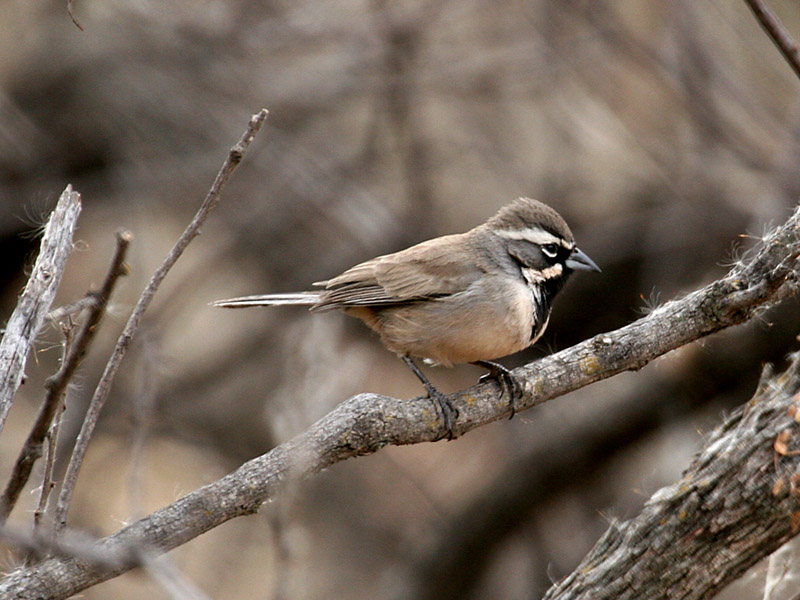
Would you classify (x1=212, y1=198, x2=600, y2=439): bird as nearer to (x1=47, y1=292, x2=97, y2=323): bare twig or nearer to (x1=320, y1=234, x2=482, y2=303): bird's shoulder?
(x1=320, y1=234, x2=482, y2=303): bird's shoulder

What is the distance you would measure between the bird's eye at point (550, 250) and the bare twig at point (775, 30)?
6.97 ft

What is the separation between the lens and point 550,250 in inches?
214

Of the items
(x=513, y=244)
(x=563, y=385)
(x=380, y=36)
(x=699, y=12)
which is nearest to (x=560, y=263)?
(x=513, y=244)

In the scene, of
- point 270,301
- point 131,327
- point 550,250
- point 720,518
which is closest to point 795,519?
point 720,518

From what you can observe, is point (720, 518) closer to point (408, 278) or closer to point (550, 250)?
point (550, 250)

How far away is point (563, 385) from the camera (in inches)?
158

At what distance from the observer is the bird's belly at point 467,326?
494cm

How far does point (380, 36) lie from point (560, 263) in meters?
4.01

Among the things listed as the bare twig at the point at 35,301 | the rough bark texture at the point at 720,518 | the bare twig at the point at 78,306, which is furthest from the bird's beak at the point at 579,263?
the bare twig at the point at 78,306

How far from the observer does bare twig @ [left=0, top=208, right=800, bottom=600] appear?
299 centimetres

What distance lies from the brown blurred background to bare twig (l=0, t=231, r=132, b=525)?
4.45 metres

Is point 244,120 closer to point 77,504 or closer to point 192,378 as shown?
point 192,378

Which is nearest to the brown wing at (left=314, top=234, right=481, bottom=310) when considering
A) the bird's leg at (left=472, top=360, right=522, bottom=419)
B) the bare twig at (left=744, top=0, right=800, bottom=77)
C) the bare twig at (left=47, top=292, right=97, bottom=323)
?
the bird's leg at (left=472, top=360, right=522, bottom=419)

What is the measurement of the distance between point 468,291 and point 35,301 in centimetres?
269
